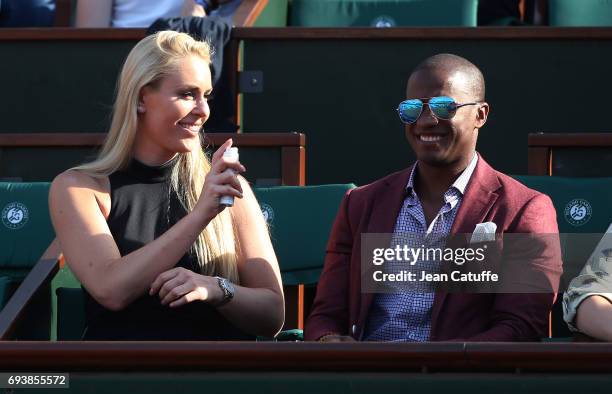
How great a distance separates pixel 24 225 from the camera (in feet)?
14.1

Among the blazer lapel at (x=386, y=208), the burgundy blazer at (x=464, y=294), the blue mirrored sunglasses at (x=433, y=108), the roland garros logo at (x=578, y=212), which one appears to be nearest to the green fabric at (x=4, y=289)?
the burgundy blazer at (x=464, y=294)

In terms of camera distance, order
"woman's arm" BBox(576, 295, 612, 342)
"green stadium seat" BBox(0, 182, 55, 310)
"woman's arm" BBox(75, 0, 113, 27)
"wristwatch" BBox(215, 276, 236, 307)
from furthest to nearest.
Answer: "woman's arm" BBox(75, 0, 113, 27) → "green stadium seat" BBox(0, 182, 55, 310) → "wristwatch" BBox(215, 276, 236, 307) → "woman's arm" BBox(576, 295, 612, 342)

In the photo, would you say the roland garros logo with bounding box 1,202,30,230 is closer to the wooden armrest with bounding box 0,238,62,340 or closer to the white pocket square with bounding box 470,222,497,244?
the wooden armrest with bounding box 0,238,62,340

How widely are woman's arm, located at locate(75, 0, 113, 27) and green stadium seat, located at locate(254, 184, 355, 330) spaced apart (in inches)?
67.5

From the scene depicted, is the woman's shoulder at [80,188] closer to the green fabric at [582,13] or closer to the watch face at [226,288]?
the watch face at [226,288]

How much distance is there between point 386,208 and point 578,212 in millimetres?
854

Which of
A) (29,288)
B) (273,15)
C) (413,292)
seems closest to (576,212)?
(413,292)

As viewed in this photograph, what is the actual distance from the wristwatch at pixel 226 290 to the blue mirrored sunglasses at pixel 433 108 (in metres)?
0.63

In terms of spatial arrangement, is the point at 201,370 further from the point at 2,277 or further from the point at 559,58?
the point at 559,58

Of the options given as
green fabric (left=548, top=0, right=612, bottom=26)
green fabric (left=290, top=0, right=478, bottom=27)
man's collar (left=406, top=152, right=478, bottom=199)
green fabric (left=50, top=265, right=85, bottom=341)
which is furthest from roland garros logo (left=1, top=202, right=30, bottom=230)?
green fabric (left=548, top=0, right=612, bottom=26)

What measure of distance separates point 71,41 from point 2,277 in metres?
1.45

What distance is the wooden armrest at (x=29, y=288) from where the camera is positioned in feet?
11.7

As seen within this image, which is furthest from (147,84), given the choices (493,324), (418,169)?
(493,324)

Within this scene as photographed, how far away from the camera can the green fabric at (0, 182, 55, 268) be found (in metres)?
4.27
